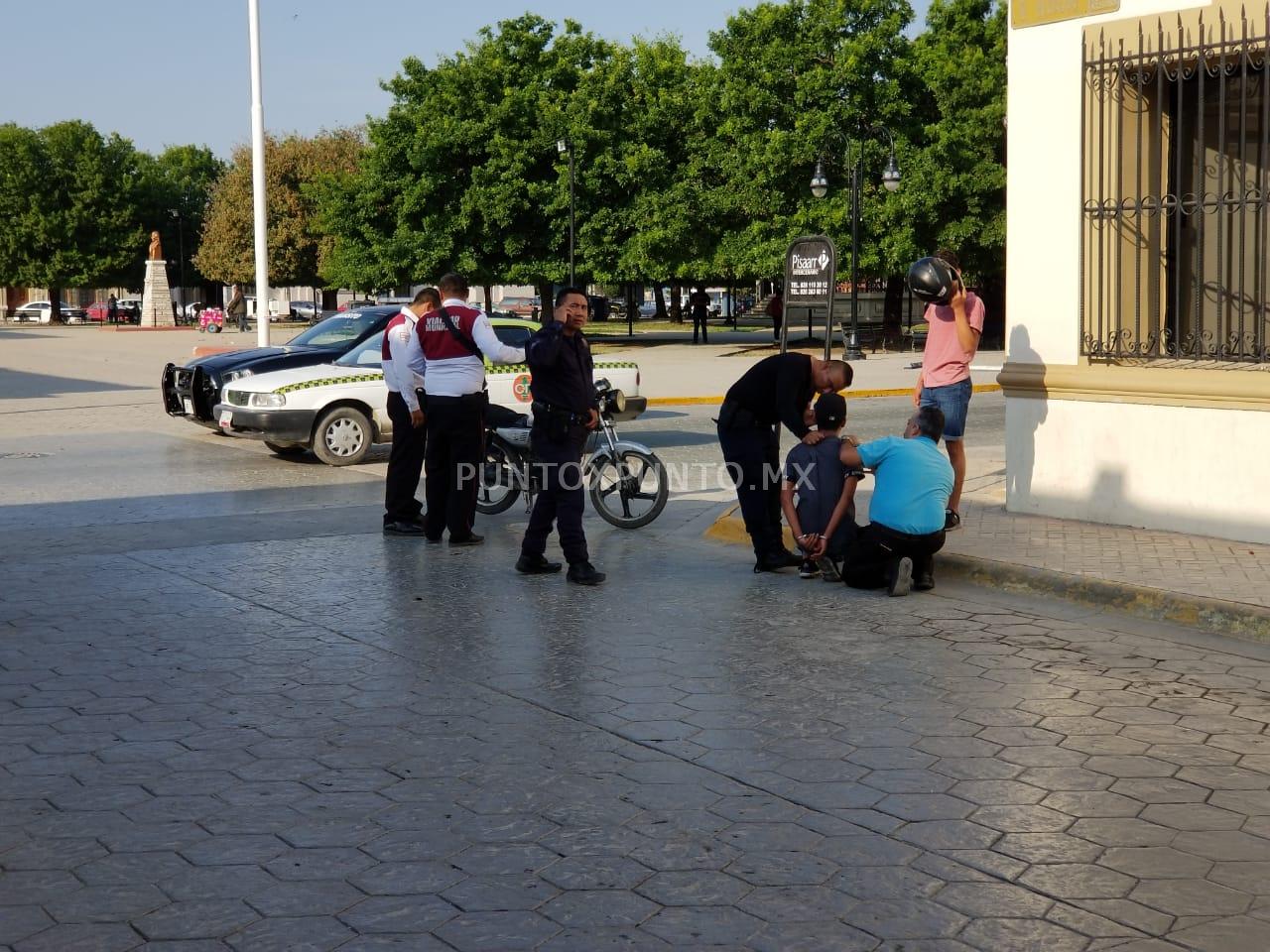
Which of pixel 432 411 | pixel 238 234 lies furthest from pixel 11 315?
pixel 432 411

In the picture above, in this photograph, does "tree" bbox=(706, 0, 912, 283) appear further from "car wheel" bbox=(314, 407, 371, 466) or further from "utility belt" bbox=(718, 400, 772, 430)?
"utility belt" bbox=(718, 400, 772, 430)


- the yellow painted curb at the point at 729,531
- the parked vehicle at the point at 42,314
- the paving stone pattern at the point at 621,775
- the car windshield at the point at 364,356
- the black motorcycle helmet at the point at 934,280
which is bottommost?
the paving stone pattern at the point at 621,775

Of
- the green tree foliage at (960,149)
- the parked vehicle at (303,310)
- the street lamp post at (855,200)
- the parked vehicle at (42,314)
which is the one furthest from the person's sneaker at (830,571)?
the parked vehicle at (42,314)

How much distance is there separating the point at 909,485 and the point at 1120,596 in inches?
52.0

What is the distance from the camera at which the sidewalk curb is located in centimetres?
776

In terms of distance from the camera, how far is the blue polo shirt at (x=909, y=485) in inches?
340

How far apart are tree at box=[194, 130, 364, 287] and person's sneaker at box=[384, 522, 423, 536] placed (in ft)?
213

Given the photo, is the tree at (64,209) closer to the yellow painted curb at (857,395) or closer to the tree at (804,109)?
the tree at (804,109)

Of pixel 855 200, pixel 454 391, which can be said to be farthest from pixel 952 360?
pixel 855 200

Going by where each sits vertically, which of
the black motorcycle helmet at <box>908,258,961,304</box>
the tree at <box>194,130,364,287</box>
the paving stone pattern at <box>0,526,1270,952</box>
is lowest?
the paving stone pattern at <box>0,526,1270,952</box>

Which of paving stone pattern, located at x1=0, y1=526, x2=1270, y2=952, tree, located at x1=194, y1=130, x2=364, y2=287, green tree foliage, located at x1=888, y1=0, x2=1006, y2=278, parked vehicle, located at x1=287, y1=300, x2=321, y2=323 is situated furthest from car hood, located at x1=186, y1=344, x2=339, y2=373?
parked vehicle, located at x1=287, y1=300, x2=321, y2=323

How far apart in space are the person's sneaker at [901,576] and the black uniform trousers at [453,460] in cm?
317

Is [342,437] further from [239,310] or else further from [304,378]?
[239,310]

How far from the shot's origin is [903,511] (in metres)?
8.66
